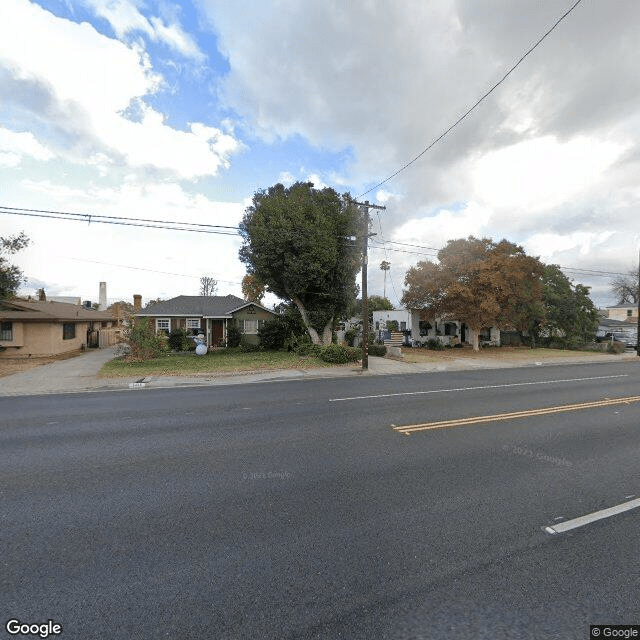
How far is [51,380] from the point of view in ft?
48.7

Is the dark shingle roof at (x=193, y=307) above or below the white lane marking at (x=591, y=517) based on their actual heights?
above

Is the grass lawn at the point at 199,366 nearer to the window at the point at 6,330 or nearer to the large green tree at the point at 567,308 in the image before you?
the window at the point at 6,330

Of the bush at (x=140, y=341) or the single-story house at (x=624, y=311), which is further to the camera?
the single-story house at (x=624, y=311)

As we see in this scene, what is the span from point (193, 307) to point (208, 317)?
2.21 meters

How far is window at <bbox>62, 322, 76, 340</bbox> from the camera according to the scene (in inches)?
1074

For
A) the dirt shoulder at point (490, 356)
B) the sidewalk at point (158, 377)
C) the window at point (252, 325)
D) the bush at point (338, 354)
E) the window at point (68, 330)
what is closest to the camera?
the sidewalk at point (158, 377)

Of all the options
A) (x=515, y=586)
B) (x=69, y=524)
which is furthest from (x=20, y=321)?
(x=515, y=586)

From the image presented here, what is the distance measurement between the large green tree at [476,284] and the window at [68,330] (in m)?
26.5

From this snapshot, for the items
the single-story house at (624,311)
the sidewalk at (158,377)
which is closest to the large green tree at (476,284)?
the sidewalk at (158,377)

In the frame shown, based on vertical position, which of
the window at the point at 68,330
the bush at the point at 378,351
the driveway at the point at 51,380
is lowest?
the driveway at the point at 51,380

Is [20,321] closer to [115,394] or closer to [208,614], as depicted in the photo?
[115,394]

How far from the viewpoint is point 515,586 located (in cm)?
299

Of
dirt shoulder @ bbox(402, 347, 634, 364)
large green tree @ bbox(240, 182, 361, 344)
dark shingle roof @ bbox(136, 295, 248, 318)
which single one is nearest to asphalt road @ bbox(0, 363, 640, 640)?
large green tree @ bbox(240, 182, 361, 344)

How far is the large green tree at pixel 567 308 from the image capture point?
3353 centimetres
